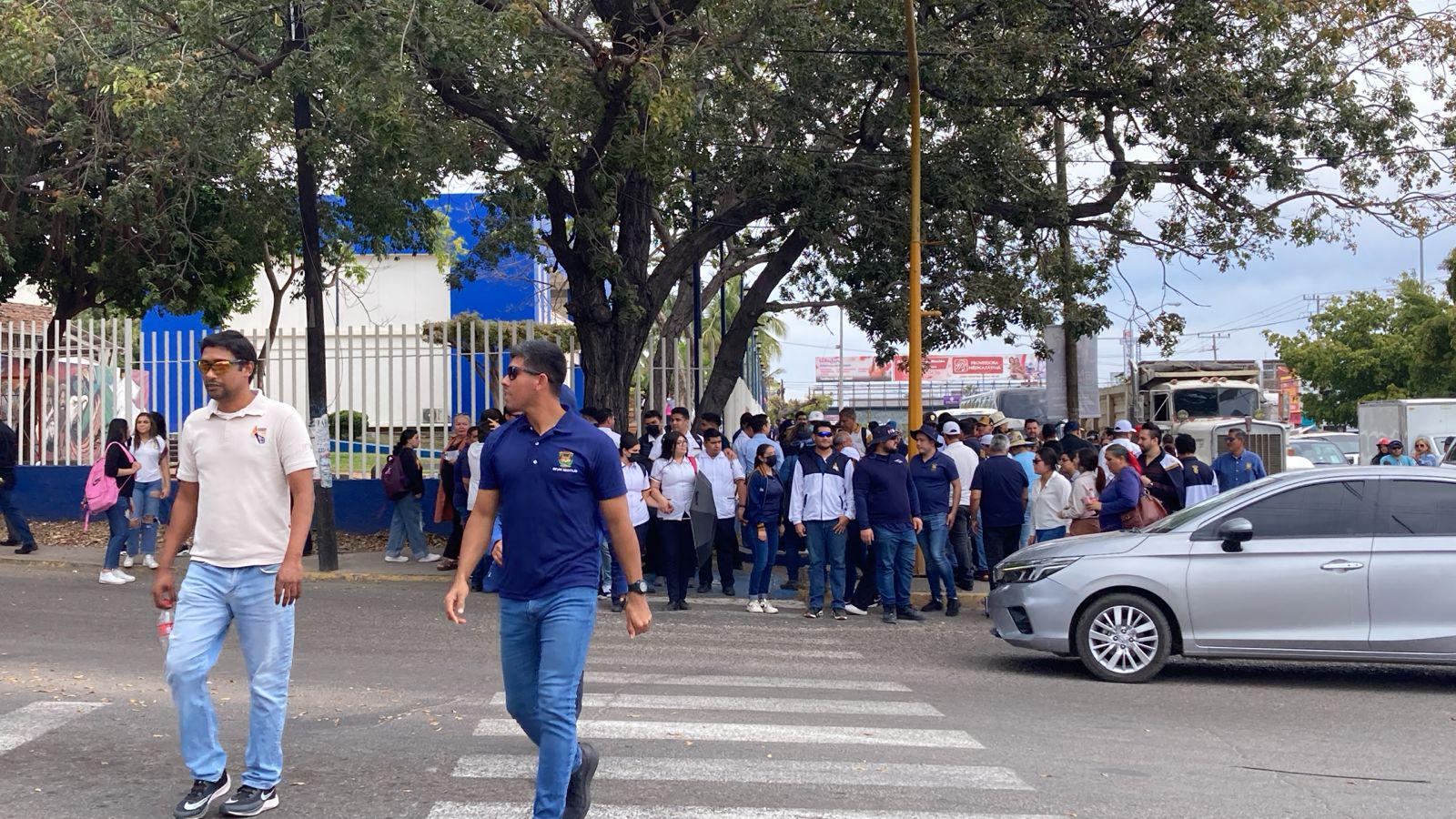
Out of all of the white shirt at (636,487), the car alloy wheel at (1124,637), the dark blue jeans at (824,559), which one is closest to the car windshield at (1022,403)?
the dark blue jeans at (824,559)

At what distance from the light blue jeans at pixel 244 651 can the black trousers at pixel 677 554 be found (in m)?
7.65

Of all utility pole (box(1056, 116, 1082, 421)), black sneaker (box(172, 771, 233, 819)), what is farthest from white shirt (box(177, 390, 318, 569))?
utility pole (box(1056, 116, 1082, 421))

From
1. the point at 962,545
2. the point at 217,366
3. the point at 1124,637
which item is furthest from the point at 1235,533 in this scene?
the point at 217,366

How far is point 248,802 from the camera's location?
5.40m

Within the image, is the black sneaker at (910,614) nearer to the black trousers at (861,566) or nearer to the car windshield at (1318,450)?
the black trousers at (861,566)

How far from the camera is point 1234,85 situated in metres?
16.7

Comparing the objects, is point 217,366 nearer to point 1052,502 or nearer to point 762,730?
point 762,730

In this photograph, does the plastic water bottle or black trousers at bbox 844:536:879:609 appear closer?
the plastic water bottle

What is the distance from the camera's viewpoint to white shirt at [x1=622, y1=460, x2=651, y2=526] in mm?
12758

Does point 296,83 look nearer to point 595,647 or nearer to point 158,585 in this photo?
point 595,647

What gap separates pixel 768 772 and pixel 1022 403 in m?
36.8

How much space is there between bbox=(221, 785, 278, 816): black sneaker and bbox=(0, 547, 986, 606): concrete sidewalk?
9.22 meters

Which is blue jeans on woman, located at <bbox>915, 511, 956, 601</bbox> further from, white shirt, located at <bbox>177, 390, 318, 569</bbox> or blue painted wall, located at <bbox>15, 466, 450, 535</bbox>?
white shirt, located at <bbox>177, 390, 318, 569</bbox>

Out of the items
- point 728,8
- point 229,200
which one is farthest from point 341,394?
point 728,8
